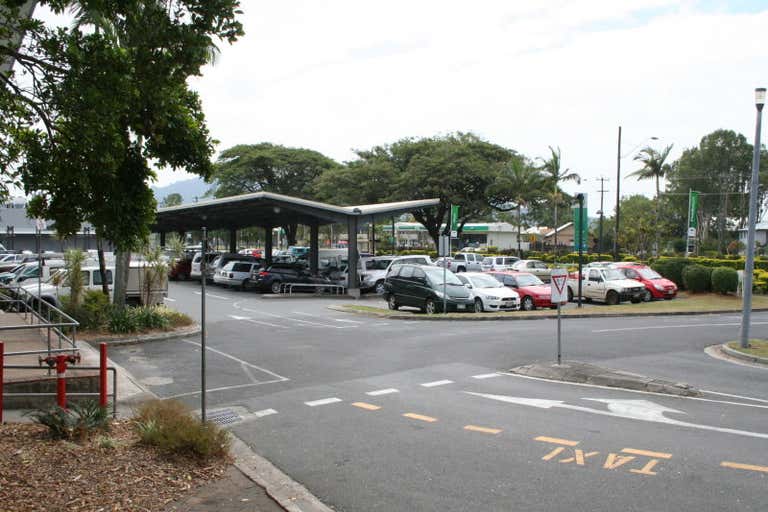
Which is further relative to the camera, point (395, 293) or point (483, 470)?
point (395, 293)

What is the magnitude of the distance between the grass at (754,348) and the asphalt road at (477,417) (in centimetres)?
94

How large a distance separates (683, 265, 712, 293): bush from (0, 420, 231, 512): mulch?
100 ft

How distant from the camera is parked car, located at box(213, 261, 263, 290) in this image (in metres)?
35.8

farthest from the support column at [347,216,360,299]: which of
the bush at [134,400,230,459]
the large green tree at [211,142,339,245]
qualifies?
the large green tree at [211,142,339,245]

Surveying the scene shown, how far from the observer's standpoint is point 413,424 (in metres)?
8.89

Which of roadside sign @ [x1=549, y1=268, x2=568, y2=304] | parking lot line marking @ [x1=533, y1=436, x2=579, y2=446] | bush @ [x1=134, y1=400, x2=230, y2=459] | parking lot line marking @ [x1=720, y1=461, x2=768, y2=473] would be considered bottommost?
parking lot line marking @ [x1=533, y1=436, x2=579, y2=446]

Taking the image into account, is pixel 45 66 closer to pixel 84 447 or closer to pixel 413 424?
pixel 84 447

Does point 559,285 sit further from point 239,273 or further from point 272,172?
point 272,172

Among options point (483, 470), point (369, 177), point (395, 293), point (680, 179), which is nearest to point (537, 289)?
point (395, 293)

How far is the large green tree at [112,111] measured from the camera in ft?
26.1

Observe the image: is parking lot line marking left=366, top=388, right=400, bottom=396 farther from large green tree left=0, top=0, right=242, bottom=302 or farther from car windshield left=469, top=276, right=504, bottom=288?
car windshield left=469, top=276, right=504, bottom=288

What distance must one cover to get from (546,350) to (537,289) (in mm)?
12255

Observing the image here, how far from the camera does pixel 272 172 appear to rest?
207ft

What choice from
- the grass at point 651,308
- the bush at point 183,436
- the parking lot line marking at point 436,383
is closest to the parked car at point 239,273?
the grass at point 651,308
